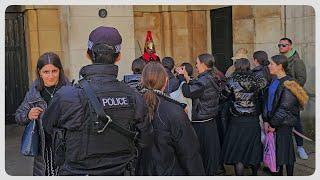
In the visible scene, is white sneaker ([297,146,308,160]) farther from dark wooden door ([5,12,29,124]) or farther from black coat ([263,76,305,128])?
dark wooden door ([5,12,29,124])

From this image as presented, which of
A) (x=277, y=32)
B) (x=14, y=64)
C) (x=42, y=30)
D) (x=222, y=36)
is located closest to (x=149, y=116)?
(x=277, y=32)

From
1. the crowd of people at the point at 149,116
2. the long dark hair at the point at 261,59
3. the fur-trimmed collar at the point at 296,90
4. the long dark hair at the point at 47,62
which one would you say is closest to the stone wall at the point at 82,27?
the crowd of people at the point at 149,116

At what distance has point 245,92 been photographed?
177 inches

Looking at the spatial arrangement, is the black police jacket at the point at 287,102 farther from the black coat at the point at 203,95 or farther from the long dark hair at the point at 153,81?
the long dark hair at the point at 153,81

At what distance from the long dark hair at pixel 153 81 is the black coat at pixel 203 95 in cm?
131

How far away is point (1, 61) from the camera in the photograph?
257cm

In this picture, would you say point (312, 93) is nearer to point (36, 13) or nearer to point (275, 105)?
point (275, 105)

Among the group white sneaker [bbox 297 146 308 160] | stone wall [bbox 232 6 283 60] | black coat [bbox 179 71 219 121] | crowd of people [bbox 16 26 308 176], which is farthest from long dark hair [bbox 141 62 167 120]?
stone wall [bbox 232 6 283 60]

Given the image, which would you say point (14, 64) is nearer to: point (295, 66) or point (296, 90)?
point (295, 66)

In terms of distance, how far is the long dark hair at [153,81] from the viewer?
117 inches

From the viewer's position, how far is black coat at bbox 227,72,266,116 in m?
4.49

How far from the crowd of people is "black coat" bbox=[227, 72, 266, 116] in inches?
0.4

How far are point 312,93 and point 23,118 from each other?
4.16 m

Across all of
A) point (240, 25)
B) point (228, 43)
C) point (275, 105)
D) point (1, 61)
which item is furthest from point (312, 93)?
point (1, 61)
